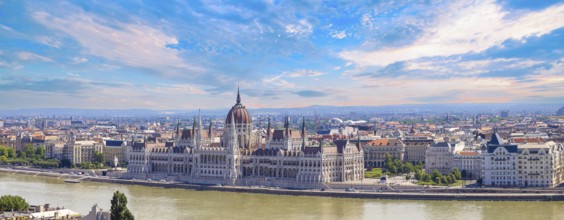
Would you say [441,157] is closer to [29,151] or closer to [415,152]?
[415,152]

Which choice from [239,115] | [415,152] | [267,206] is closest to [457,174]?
[415,152]

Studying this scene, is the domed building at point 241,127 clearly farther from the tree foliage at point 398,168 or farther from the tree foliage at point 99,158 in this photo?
the tree foliage at point 99,158

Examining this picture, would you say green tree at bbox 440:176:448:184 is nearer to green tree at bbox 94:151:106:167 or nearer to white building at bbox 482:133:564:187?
white building at bbox 482:133:564:187

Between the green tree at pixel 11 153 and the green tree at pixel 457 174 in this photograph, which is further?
the green tree at pixel 11 153

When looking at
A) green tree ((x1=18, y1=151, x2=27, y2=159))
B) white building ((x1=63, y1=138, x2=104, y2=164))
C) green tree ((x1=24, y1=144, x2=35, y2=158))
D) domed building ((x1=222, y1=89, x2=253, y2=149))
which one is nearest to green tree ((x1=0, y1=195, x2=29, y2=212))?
domed building ((x1=222, y1=89, x2=253, y2=149))

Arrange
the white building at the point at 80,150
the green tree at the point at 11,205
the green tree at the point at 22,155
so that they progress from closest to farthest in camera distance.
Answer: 1. the green tree at the point at 11,205
2. the white building at the point at 80,150
3. the green tree at the point at 22,155

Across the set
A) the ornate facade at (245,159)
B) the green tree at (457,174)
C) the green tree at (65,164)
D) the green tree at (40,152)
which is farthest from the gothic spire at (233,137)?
the green tree at (40,152)
